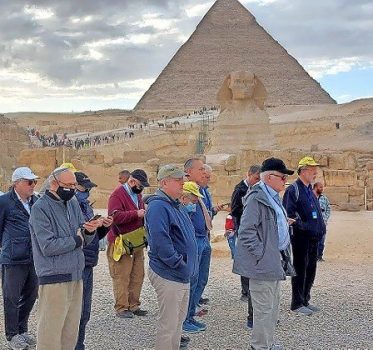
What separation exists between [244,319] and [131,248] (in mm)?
1002

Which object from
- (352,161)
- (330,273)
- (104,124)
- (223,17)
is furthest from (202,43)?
(330,273)

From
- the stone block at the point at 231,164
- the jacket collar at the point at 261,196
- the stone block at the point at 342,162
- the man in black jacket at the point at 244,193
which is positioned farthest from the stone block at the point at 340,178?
the jacket collar at the point at 261,196

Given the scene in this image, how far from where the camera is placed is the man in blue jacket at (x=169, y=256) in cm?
375

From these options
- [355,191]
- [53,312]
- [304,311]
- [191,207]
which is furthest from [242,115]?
[53,312]

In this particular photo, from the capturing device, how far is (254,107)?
2023cm

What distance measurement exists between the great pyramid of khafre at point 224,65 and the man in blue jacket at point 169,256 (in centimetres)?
8496

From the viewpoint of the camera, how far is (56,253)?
3.60 metres

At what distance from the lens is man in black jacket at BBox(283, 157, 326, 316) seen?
5160 millimetres

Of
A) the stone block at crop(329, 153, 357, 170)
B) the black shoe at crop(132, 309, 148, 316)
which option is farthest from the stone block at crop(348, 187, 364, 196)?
the black shoe at crop(132, 309, 148, 316)

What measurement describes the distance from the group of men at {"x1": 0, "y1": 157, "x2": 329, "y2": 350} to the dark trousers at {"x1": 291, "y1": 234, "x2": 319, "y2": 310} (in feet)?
0.38

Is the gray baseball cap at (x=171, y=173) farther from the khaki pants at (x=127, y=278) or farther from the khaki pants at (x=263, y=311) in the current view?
the khaki pants at (x=127, y=278)

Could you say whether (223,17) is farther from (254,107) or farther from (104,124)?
(254,107)

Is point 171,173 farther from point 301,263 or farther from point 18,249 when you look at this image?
point 301,263

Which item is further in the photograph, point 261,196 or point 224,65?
point 224,65
